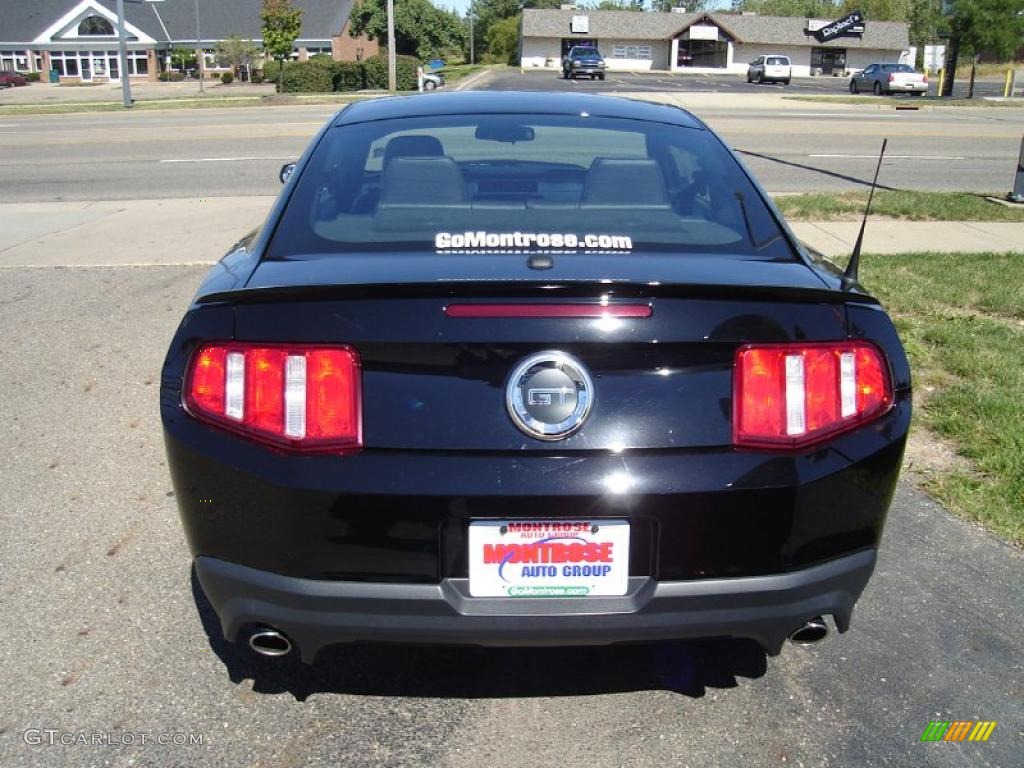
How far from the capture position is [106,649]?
121 inches

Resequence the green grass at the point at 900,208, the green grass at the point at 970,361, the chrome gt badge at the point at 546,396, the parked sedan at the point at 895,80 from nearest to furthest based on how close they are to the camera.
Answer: the chrome gt badge at the point at 546,396 < the green grass at the point at 970,361 < the green grass at the point at 900,208 < the parked sedan at the point at 895,80

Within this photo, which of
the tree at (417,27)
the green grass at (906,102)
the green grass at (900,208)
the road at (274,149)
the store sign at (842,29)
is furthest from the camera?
the store sign at (842,29)

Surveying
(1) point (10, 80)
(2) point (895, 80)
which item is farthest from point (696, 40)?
(1) point (10, 80)

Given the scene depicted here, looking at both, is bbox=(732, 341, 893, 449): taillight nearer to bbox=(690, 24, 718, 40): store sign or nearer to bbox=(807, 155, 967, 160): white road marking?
bbox=(807, 155, 967, 160): white road marking

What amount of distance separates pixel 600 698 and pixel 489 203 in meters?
1.57

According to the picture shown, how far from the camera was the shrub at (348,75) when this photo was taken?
38531 millimetres

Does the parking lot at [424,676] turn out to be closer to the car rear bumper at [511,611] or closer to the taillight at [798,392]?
the car rear bumper at [511,611]

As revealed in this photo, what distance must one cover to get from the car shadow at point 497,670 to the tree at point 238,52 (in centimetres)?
6786

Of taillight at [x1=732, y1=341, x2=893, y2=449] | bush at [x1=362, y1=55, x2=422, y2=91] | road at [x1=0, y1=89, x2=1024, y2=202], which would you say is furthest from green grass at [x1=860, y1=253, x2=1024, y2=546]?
bush at [x1=362, y1=55, x2=422, y2=91]

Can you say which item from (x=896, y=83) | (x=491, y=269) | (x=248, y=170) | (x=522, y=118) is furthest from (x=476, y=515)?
(x=896, y=83)

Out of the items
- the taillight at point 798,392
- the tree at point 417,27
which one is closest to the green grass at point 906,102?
the tree at point 417,27

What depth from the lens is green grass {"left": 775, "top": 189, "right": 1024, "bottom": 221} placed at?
33.7 feet

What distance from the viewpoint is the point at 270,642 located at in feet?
8.23

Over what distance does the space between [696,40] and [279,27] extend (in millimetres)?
40113
